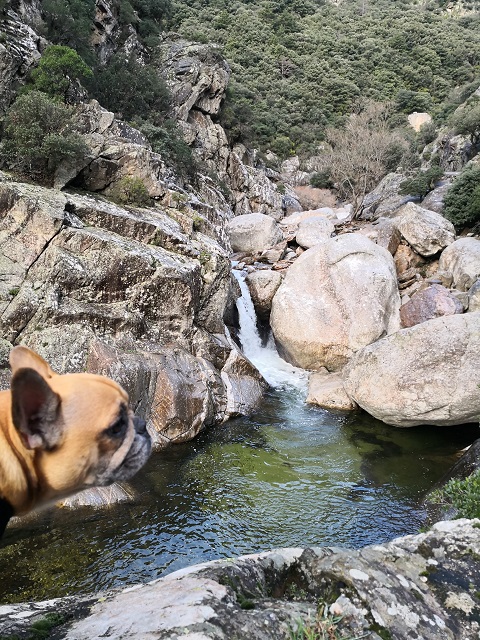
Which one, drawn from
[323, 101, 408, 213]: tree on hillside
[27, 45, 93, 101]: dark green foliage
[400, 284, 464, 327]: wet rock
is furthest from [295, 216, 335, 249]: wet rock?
[27, 45, 93, 101]: dark green foliage

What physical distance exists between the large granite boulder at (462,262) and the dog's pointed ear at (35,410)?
19.5 meters

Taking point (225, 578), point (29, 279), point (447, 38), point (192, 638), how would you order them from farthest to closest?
point (447, 38) < point (29, 279) < point (225, 578) < point (192, 638)

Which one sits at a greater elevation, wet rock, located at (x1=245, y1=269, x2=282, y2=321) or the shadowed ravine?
wet rock, located at (x1=245, y1=269, x2=282, y2=321)

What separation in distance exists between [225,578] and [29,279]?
10.6 meters

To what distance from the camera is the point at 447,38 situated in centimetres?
7019

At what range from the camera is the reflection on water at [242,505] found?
23.4 feet

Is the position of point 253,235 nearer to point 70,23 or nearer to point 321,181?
point 70,23

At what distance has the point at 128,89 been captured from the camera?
92.9 feet

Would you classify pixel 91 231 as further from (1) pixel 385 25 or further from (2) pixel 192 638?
(1) pixel 385 25

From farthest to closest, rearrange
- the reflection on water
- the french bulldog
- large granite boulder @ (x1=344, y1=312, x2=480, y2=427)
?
1. large granite boulder @ (x1=344, y1=312, x2=480, y2=427)
2. the reflection on water
3. the french bulldog

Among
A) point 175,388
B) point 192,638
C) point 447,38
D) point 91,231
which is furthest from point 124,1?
point 447,38

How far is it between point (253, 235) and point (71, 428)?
25.9m

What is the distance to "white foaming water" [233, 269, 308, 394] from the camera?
16594 mm

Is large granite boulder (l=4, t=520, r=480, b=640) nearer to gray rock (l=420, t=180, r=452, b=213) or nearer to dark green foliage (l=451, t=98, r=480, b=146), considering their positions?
gray rock (l=420, t=180, r=452, b=213)
